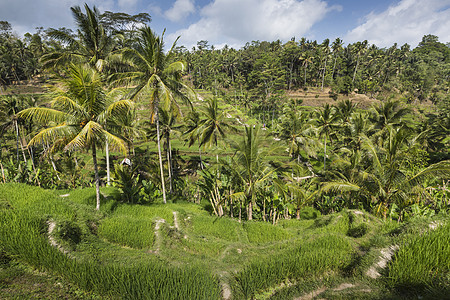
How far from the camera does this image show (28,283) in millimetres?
4008

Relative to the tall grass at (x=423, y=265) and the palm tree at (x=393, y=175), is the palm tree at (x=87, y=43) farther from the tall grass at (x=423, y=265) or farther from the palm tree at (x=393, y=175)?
the tall grass at (x=423, y=265)

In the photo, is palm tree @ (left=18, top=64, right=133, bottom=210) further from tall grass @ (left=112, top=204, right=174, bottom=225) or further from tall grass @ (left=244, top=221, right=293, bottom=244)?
tall grass @ (left=244, top=221, right=293, bottom=244)

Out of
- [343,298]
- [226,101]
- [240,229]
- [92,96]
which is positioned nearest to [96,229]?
[92,96]

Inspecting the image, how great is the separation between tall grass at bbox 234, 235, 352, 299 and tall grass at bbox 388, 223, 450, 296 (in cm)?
131

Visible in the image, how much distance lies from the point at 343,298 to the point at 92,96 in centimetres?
933

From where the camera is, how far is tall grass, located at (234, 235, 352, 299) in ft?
15.8

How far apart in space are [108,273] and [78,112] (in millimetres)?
6048

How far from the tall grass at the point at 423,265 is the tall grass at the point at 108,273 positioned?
3.66 m

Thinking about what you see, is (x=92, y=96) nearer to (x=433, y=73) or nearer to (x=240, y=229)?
(x=240, y=229)

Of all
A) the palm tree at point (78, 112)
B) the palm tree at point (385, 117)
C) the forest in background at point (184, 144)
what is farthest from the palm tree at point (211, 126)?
the palm tree at point (385, 117)

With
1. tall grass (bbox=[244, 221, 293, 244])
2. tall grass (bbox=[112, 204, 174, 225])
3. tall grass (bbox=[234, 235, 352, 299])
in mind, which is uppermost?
tall grass (bbox=[234, 235, 352, 299])

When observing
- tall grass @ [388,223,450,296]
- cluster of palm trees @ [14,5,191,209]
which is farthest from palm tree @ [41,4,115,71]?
tall grass @ [388,223,450,296]

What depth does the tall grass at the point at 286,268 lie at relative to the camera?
189 inches

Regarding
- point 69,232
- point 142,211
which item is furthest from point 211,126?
point 69,232
